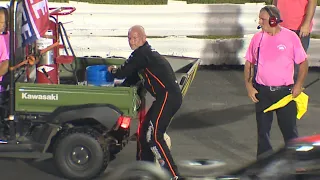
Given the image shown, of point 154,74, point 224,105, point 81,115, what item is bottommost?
point 224,105

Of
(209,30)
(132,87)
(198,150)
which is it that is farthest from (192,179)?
(209,30)

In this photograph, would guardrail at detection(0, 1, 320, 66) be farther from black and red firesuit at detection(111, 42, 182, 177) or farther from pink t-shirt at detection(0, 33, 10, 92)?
black and red firesuit at detection(111, 42, 182, 177)

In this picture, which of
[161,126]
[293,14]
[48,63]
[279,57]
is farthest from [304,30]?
[48,63]

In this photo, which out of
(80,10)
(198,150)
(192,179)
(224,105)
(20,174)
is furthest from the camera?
(80,10)

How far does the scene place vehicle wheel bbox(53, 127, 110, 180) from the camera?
6641 millimetres

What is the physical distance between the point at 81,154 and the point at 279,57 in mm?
2025

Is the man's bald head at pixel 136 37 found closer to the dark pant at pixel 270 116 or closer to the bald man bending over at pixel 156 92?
the bald man bending over at pixel 156 92

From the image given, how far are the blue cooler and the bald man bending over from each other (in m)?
0.84

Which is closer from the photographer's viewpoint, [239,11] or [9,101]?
[9,101]

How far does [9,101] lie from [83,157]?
0.86 m

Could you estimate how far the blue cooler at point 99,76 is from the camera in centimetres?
750

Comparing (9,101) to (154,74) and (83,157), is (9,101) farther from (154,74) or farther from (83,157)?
(154,74)

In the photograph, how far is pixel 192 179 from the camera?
4.83 metres

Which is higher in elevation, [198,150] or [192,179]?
[192,179]
